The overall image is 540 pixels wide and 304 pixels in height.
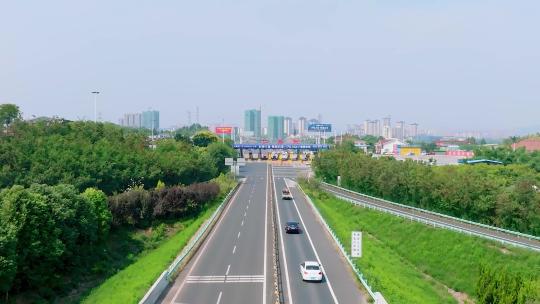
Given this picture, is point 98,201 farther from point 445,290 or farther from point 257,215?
point 445,290

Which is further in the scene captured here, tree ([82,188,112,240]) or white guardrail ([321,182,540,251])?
tree ([82,188,112,240])

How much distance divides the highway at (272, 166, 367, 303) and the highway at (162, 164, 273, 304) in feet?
3.68

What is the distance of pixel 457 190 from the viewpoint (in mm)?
47469

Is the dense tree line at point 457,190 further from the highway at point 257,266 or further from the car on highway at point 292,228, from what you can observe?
the car on highway at point 292,228

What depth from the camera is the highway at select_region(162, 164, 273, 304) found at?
2609cm

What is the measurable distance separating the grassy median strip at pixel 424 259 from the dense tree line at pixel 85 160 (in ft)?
74.7

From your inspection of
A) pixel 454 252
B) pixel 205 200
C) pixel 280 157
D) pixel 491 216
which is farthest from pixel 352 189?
pixel 280 157

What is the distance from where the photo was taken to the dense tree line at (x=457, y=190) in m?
41.7

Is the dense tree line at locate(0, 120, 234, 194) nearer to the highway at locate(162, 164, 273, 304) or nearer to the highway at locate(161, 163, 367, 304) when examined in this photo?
the highway at locate(161, 163, 367, 304)

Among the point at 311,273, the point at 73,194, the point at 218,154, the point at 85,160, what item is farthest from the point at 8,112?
the point at 311,273

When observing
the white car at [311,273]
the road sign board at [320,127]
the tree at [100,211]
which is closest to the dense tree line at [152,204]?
the tree at [100,211]

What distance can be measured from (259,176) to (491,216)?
205 ft

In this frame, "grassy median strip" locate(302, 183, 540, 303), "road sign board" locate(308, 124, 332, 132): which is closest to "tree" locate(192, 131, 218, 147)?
"road sign board" locate(308, 124, 332, 132)

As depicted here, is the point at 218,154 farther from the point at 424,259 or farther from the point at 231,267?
the point at 231,267
